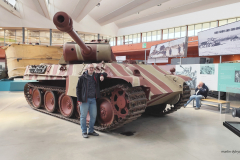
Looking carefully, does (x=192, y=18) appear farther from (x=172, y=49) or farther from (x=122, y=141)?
(x=122, y=141)

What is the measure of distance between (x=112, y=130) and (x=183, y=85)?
263 centimetres

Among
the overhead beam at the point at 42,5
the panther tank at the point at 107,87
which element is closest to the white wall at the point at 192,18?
the overhead beam at the point at 42,5

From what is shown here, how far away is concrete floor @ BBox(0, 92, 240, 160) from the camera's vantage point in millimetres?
3664

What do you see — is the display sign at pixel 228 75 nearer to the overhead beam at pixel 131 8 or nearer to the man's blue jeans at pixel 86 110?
the man's blue jeans at pixel 86 110

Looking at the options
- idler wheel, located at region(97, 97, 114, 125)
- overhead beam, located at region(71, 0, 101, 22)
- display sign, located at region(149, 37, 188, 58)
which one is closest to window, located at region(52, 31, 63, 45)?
overhead beam, located at region(71, 0, 101, 22)

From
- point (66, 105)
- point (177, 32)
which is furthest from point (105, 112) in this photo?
point (177, 32)

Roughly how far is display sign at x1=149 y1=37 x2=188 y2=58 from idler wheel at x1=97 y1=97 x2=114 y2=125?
5335 mm

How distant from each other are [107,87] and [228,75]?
474 centimetres

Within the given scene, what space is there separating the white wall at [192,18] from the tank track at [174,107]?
1814cm

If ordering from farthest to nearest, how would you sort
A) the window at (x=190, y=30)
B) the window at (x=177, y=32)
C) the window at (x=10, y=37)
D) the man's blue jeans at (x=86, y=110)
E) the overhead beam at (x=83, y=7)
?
the window at (x=10, y=37), the window at (x=177, y=32), the window at (x=190, y=30), the overhead beam at (x=83, y=7), the man's blue jeans at (x=86, y=110)

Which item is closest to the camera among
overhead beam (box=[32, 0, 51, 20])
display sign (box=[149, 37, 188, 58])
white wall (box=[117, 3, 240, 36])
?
display sign (box=[149, 37, 188, 58])

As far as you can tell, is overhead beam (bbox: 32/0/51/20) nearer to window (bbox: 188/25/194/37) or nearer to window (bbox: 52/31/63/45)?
window (bbox: 52/31/63/45)

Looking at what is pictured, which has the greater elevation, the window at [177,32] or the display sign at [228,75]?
the window at [177,32]

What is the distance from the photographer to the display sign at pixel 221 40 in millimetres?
6773
